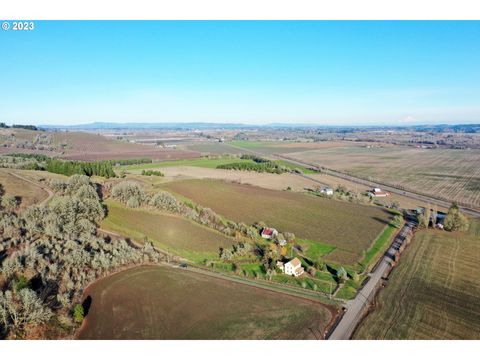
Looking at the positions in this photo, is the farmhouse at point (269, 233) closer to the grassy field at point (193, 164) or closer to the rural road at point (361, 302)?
the rural road at point (361, 302)

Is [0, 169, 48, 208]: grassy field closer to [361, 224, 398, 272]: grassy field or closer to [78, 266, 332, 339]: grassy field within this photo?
[78, 266, 332, 339]: grassy field

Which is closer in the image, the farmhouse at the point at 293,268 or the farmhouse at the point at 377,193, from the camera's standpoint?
the farmhouse at the point at 293,268

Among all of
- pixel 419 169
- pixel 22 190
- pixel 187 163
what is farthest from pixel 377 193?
pixel 187 163

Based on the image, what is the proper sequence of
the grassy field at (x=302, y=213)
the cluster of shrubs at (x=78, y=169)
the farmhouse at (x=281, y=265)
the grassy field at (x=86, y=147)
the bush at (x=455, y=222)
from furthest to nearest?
1. the grassy field at (x=86, y=147)
2. the cluster of shrubs at (x=78, y=169)
3. the bush at (x=455, y=222)
4. the grassy field at (x=302, y=213)
5. the farmhouse at (x=281, y=265)

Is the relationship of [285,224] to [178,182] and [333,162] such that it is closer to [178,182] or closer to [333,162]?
[178,182]

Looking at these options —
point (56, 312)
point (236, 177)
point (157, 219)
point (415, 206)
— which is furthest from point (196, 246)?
point (236, 177)

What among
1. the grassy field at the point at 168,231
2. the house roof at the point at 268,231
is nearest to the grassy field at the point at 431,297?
the house roof at the point at 268,231

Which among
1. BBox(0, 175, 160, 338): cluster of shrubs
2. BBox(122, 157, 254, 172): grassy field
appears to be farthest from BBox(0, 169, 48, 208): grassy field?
BBox(122, 157, 254, 172): grassy field
